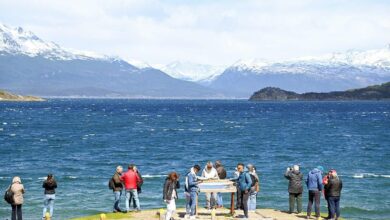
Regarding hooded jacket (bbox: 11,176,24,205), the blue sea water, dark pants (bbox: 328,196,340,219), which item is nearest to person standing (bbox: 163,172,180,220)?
hooded jacket (bbox: 11,176,24,205)

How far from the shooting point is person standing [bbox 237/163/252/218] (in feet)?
94.3

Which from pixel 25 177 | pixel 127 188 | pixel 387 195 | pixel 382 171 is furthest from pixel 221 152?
pixel 127 188

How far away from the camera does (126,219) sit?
29281 millimetres

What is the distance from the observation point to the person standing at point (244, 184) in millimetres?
28750

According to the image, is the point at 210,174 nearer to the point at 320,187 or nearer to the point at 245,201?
the point at 245,201

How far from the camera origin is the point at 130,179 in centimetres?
→ 3083

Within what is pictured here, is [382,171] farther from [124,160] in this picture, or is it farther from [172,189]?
[172,189]

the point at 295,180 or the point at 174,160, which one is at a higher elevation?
the point at 295,180

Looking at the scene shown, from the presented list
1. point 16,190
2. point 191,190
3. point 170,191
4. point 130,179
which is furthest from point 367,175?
point 16,190

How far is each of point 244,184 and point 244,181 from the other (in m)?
0.22

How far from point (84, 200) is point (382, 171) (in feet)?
92.1

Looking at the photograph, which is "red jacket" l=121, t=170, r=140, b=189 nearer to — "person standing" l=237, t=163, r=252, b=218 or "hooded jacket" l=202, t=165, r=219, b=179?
"hooded jacket" l=202, t=165, r=219, b=179

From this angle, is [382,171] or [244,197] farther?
[382,171]

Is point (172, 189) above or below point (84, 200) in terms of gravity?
above
